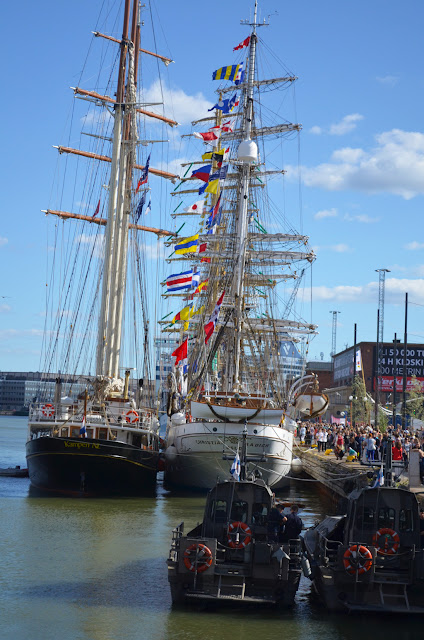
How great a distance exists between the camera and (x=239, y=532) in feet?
56.2

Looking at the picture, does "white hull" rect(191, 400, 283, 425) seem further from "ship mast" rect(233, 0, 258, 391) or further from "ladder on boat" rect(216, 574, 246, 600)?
"ladder on boat" rect(216, 574, 246, 600)

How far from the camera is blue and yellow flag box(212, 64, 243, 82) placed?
148 feet

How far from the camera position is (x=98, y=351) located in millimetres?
42250

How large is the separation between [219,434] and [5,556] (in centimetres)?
1590

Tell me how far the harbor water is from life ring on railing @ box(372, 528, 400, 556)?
1294mm

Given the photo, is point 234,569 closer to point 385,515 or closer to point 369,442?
point 385,515

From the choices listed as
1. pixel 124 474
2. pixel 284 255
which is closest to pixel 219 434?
pixel 124 474

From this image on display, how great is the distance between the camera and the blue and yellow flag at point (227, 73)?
4526 centimetres

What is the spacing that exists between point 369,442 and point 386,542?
643 inches

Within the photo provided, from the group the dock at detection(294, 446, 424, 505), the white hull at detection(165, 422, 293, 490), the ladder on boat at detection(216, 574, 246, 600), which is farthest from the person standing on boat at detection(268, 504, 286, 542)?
the white hull at detection(165, 422, 293, 490)

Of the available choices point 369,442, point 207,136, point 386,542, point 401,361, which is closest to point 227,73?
point 207,136

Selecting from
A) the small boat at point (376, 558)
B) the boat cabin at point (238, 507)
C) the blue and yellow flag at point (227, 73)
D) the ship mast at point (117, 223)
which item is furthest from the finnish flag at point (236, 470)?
the blue and yellow flag at point (227, 73)

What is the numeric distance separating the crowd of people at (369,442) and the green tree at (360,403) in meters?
6.80

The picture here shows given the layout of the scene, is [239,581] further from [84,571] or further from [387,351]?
[387,351]
